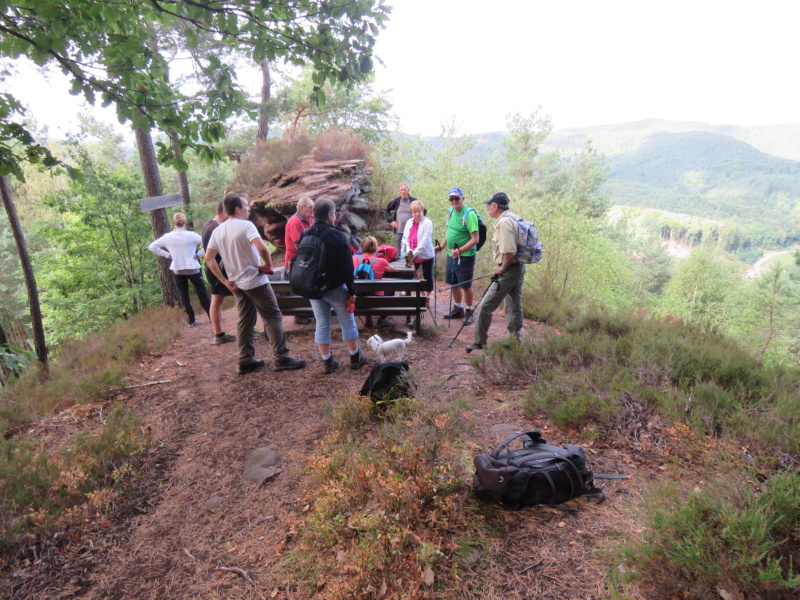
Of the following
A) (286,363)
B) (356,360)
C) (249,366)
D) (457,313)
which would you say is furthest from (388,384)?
(457,313)

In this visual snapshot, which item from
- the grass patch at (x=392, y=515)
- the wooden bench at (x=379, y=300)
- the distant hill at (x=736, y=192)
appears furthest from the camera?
the distant hill at (x=736, y=192)

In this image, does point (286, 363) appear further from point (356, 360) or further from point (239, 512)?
point (239, 512)

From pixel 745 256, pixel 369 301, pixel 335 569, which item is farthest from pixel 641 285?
pixel 745 256

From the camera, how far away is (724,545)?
5.68 feet

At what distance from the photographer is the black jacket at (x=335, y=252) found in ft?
14.1

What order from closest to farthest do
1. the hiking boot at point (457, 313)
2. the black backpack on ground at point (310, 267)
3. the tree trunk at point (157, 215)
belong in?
1. the black backpack on ground at point (310, 267)
2. the hiking boot at point (457, 313)
3. the tree trunk at point (157, 215)

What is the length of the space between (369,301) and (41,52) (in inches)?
166

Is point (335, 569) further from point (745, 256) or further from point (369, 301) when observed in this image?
point (745, 256)

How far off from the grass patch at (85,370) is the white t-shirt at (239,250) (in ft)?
7.40

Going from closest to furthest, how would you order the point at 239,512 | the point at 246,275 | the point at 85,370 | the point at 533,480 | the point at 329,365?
the point at 533,480, the point at 239,512, the point at 246,275, the point at 329,365, the point at 85,370

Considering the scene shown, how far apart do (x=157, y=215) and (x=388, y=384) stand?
8872 mm

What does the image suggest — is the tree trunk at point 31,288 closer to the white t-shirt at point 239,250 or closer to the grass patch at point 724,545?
the white t-shirt at point 239,250

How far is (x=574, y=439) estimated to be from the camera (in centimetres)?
322

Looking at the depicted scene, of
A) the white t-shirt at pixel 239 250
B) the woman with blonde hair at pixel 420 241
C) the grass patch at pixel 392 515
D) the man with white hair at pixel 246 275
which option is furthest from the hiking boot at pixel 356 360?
the grass patch at pixel 392 515
